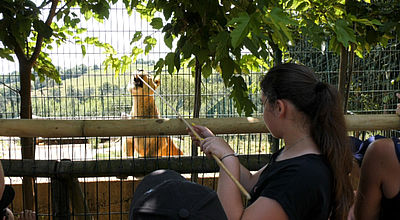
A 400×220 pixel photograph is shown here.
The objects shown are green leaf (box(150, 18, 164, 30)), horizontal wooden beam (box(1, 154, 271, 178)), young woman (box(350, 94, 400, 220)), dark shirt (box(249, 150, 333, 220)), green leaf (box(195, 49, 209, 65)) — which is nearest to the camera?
dark shirt (box(249, 150, 333, 220))

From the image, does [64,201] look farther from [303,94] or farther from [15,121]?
[303,94]

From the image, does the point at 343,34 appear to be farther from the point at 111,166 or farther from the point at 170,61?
the point at 111,166

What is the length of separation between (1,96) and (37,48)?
8.29ft

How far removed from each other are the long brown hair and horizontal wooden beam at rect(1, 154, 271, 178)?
66 centimetres

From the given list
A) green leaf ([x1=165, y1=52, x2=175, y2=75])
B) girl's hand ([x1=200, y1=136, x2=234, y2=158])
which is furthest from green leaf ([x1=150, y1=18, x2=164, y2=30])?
girl's hand ([x1=200, y1=136, x2=234, y2=158])

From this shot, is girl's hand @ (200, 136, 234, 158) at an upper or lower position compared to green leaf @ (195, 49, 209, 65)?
lower

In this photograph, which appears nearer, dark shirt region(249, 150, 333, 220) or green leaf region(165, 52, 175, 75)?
dark shirt region(249, 150, 333, 220)

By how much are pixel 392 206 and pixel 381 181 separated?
3.5 inches

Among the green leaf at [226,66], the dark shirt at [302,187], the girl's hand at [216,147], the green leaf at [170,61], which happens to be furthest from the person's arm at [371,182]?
the green leaf at [170,61]

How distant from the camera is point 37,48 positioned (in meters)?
2.51

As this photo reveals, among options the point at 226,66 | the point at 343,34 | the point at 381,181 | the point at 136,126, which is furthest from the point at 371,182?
the point at 136,126

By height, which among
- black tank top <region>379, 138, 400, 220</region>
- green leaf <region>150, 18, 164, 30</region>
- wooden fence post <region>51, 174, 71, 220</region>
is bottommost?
wooden fence post <region>51, 174, 71, 220</region>

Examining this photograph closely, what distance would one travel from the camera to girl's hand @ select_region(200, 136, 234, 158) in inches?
49.3

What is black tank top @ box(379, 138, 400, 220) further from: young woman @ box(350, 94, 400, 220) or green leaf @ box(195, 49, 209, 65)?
green leaf @ box(195, 49, 209, 65)
